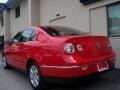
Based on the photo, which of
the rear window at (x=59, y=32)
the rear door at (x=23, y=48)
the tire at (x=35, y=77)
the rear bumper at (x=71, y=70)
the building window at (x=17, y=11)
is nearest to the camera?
the rear bumper at (x=71, y=70)

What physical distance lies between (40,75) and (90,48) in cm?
132

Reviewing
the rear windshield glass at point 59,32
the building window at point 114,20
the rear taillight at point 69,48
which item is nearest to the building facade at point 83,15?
the building window at point 114,20

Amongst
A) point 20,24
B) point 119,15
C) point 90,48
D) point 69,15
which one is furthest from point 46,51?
point 20,24

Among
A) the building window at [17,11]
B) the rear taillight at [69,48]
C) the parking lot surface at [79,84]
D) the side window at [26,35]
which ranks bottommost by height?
the parking lot surface at [79,84]

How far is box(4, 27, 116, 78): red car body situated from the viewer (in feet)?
17.1

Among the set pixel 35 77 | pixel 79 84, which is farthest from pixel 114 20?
pixel 35 77

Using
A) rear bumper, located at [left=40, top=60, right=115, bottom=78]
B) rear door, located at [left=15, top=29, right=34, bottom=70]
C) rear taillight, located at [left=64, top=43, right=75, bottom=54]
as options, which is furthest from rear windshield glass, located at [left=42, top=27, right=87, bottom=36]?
rear bumper, located at [left=40, top=60, right=115, bottom=78]

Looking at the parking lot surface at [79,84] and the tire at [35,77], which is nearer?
the tire at [35,77]

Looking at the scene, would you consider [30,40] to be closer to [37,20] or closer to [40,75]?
[40,75]

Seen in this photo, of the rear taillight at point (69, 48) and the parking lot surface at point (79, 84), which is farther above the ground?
the rear taillight at point (69, 48)

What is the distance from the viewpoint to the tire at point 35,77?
591cm

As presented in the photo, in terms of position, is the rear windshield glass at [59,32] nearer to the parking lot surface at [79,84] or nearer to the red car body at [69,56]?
the red car body at [69,56]

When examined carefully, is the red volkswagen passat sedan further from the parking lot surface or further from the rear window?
the parking lot surface

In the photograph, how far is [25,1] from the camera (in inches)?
708
